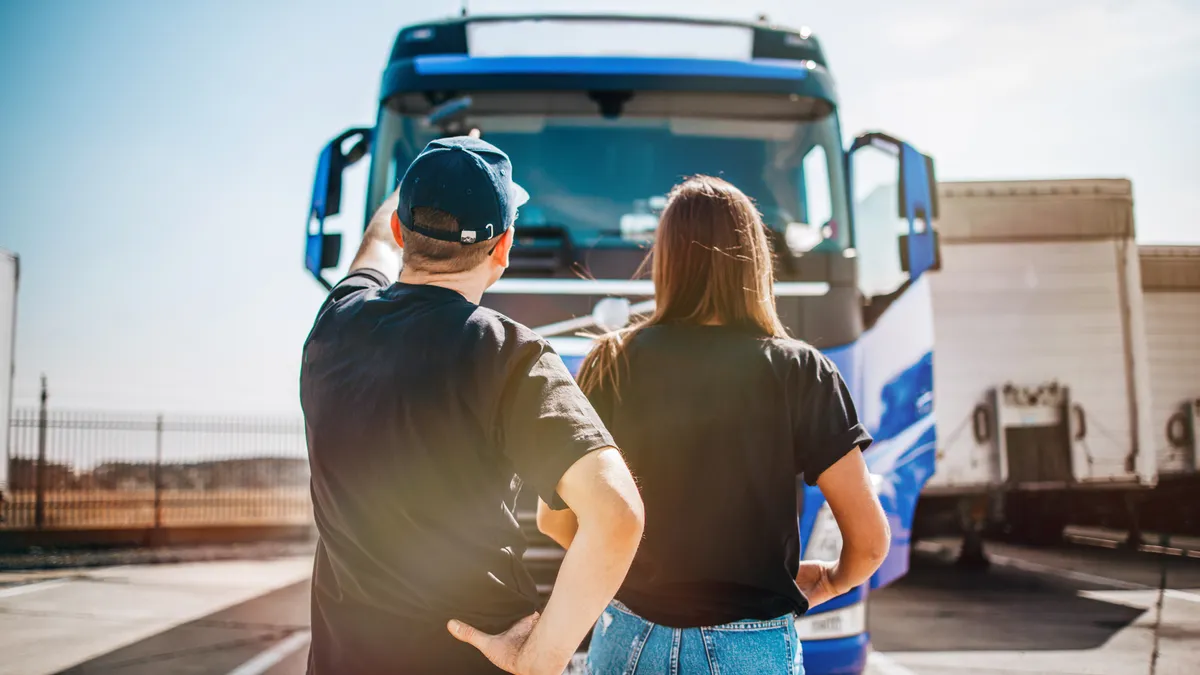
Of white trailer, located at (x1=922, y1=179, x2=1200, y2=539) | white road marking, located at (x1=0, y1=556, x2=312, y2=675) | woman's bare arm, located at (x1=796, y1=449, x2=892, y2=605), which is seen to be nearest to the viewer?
woman's bare arm, located at (x1=796, y1=449, x2=892, y2=605)

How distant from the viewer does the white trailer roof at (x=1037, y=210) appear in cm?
895

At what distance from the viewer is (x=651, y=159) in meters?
4.48

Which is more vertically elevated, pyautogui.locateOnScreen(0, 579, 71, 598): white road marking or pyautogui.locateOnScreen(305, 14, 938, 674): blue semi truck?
pyautogui.locateOnScreen(305, 14, 938, 674): blue semi truck

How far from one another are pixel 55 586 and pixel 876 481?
8.89 metres

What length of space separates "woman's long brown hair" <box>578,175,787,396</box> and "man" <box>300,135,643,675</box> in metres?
0.45

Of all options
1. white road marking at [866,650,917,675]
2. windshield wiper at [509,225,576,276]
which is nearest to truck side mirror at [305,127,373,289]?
windshield wiper at [509,225,576,276]

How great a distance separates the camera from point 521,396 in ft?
4.54

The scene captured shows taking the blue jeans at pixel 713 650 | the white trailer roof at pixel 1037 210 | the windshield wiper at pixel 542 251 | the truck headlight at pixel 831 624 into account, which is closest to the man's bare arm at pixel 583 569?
the blue jeans at pixel 713 650

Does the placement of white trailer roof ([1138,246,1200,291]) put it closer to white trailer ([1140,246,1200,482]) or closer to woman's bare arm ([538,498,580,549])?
white trailer ([1140,246,1200,482])

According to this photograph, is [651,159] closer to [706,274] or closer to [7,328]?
[706,274]

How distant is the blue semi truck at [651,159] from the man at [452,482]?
7.89ft

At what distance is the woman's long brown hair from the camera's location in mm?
1854

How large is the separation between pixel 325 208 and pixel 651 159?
165 cm

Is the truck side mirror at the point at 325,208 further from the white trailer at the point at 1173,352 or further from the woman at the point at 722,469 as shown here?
the white trailer at the point at 1173,352
